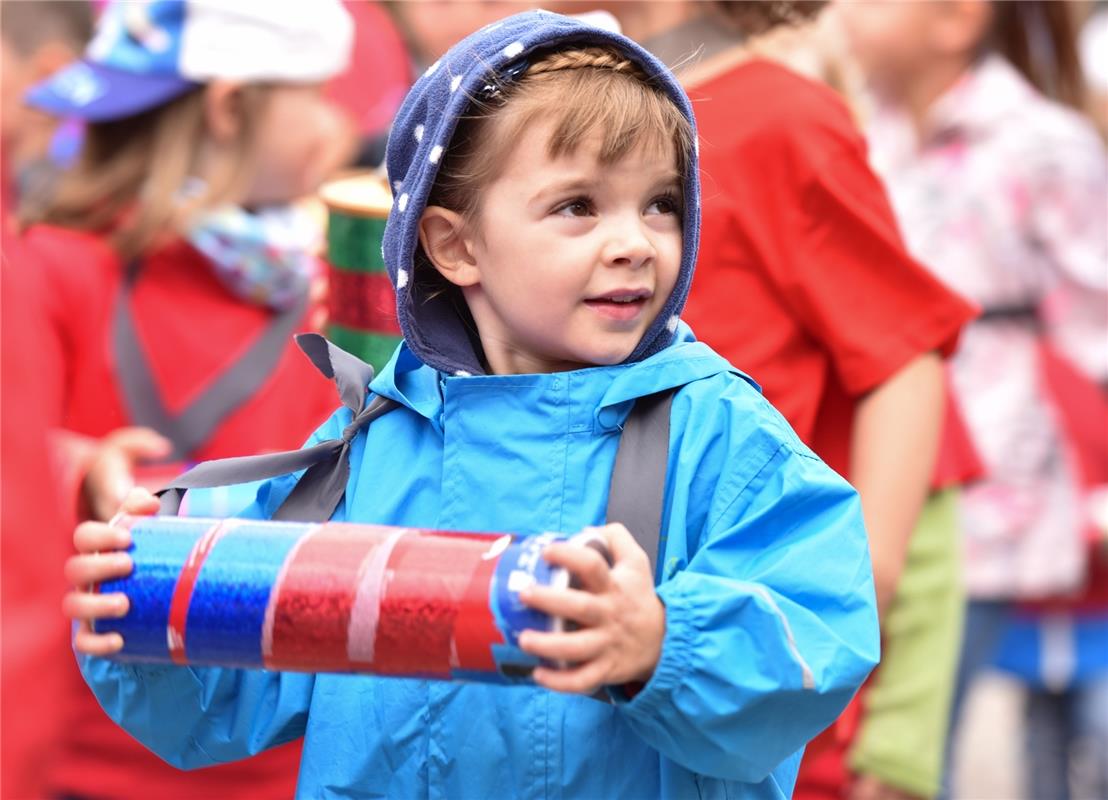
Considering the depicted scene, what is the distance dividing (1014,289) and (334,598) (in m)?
3.65

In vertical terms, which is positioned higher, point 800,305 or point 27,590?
point 27,590

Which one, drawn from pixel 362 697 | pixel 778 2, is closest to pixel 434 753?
pixel 362 697

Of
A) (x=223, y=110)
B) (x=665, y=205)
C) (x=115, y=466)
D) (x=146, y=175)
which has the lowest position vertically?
(x=115, y=466)

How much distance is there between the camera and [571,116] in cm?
230

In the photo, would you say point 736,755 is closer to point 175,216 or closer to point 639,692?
point 639,692

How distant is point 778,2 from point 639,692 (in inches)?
59.4

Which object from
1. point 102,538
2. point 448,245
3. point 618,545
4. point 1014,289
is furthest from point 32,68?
point 618,545

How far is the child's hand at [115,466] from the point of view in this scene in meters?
3.71

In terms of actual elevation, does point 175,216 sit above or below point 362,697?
below

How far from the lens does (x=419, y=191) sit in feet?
7.94

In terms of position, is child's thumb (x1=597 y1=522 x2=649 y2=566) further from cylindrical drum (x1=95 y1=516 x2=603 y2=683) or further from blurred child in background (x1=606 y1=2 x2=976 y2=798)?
blurred child in background (x1=606 y1=2 x2=976 y2=798)

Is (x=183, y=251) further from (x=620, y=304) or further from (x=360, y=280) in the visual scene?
(x=620, y=304)

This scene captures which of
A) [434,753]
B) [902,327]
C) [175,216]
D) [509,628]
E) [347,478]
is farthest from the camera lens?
[175,216]

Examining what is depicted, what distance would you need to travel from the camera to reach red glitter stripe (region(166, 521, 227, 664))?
6.82 feet
